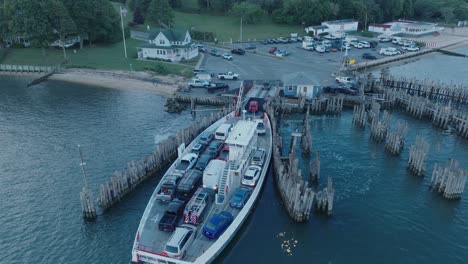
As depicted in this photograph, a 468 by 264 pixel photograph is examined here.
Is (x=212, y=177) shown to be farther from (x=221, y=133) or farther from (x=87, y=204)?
(x=87, y=204)

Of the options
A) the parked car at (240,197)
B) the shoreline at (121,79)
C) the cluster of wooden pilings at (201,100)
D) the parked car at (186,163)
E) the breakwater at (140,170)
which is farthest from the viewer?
the shoreline at (121,79)

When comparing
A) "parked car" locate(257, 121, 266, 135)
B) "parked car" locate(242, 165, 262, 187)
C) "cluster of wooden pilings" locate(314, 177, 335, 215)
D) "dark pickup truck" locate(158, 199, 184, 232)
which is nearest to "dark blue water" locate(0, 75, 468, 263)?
"cluster of wooden pilings" locate(314, 177, 335, 215)

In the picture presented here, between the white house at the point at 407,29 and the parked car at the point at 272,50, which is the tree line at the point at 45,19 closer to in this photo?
the parked car at the point at 272,50

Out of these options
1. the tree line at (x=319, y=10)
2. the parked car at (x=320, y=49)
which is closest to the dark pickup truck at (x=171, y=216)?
the parked car at (x=320, y=49)

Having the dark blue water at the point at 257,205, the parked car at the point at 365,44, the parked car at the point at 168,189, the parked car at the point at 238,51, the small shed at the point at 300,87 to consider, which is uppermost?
the parked car at the point at 365,44

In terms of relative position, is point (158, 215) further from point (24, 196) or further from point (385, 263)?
point (385, 263)

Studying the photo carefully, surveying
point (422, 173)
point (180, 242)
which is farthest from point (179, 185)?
point (422, 173)
